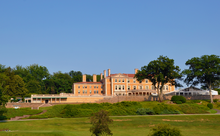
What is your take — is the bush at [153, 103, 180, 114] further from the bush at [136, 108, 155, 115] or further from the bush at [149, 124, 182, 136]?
the bush at [149, 124, 182, 136]

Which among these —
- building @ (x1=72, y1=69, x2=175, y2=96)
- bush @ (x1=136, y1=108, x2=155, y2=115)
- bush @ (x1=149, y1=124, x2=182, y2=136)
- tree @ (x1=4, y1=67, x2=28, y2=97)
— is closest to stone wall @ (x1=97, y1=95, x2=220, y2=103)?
building @ (x1=72, y1=69, x2=175, y2=96)

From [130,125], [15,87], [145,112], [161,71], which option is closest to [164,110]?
[145,112]

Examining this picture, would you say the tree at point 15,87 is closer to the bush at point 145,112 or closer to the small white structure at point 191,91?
the bush at point 145,112

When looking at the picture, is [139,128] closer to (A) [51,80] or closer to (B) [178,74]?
(B) [178,74]

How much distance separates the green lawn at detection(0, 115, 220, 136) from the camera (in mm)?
33781

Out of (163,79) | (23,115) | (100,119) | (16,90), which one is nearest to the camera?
(100,119)

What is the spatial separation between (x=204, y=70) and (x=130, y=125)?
123 ft

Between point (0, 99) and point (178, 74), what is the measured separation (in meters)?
44.3

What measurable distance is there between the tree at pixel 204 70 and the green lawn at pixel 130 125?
989 inches

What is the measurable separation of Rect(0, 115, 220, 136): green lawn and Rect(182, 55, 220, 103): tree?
25125mm

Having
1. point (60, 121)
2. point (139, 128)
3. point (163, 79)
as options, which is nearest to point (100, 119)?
point (139, 128)

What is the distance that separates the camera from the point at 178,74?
227 ft

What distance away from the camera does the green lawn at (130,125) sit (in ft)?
111

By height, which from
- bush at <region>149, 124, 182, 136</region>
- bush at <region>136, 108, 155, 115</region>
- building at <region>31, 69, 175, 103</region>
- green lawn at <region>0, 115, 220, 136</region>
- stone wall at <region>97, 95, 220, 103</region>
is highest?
building at <region>31, 69, 175, 103</region>
